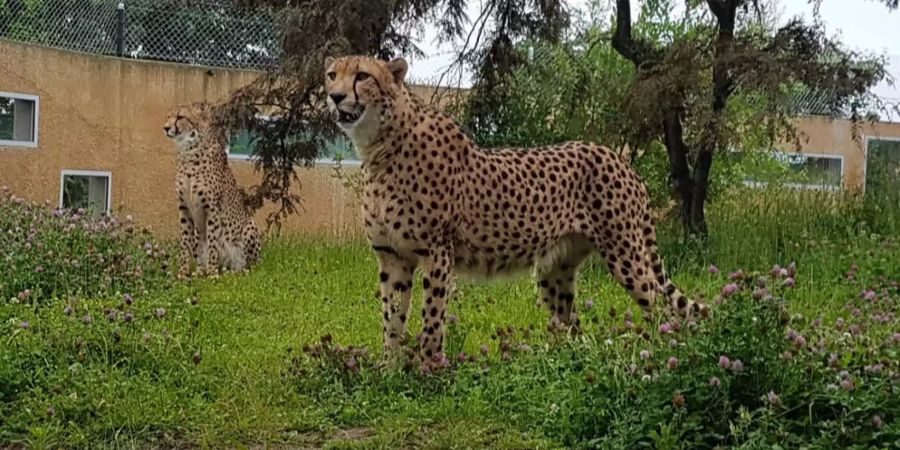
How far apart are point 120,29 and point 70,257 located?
17.6ft

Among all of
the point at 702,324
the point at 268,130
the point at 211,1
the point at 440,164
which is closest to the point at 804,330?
the point at 702,324

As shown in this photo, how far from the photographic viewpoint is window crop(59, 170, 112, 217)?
10.9 meters

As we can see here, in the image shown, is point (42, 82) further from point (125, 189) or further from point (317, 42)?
point (317, 42)

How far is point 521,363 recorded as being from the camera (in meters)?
4.29

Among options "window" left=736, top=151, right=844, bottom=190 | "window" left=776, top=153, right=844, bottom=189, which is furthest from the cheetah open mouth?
"window" left=776, top=153, right=844, bottom=189

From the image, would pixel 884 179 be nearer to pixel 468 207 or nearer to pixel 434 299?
pixel 468 207

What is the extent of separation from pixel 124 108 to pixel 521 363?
808 cm

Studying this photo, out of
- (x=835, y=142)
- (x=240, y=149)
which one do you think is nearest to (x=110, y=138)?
(x=240, y=149)

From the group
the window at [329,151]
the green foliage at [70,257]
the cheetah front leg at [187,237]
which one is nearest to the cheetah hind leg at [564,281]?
the green foliage at [70,257]

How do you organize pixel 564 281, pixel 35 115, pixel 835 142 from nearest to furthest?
pixel 564 281 < pixel 35 115 < pixel 835 142

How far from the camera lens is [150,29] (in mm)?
11828

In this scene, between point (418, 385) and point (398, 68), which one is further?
point (398, 68)

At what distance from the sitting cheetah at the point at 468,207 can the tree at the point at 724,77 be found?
9.81ft

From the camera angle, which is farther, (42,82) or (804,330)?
(42,82)
